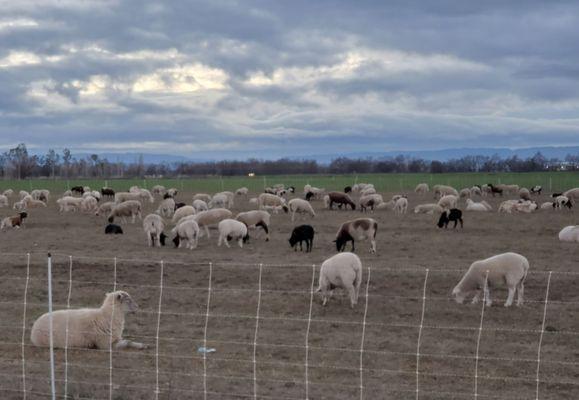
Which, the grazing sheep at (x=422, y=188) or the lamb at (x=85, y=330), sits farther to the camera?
the grazing sheep at (x=422, y=188)

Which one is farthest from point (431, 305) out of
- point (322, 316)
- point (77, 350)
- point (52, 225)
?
point (52, 225)

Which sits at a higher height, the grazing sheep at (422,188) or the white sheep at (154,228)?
the grazing sheep at (422,188)

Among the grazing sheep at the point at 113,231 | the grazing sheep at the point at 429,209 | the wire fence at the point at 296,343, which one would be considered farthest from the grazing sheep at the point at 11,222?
the grazing sheep at the point at 429,209

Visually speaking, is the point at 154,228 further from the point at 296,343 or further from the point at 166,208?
the point at 166,208

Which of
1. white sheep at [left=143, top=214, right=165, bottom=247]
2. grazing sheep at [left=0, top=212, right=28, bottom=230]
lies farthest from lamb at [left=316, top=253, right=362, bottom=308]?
grazing sheep at [left=0, top=212, right=28, bottom=230]

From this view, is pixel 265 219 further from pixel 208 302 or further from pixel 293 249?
pixel 208 302

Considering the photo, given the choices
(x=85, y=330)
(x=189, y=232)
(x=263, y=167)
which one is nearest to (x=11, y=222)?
(x=189, y=232)

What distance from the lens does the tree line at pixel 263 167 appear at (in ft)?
500

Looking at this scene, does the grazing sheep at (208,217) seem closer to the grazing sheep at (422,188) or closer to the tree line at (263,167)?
the grazing sheep at (422,188)

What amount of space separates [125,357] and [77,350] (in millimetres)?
887

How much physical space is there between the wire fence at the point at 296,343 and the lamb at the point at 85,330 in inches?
2.8

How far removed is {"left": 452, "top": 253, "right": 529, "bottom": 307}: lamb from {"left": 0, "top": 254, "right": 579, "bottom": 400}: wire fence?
0.27 m

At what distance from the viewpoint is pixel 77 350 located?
426 inches

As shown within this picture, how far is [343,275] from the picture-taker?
13.7 metres
